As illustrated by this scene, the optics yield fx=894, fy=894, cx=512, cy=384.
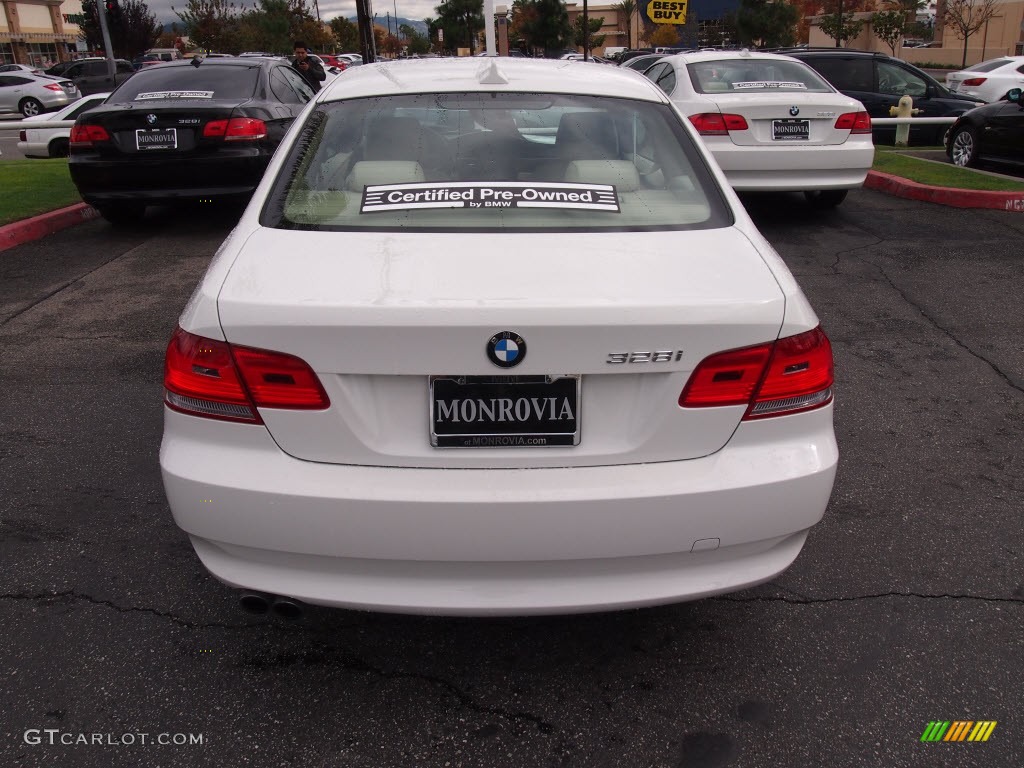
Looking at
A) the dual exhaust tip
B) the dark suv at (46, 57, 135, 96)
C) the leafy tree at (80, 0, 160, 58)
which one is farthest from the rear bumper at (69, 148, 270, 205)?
the leafy tree at (80, 0, 160, 58)

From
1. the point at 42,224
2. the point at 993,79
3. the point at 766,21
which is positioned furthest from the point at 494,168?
the point at 766,21

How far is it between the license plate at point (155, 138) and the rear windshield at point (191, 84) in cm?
45

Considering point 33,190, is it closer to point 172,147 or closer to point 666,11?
point 172,147

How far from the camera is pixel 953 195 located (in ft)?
30.0

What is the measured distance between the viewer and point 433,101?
320 cm

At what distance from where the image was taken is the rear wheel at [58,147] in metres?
14.1

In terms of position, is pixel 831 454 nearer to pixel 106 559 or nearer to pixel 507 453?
pixel 507 453

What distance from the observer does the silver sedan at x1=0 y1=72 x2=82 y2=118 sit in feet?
93.5

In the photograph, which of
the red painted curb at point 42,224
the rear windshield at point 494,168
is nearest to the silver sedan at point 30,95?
the red painted curb at point 42,224

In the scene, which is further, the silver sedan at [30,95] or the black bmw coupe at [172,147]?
the silver sedan at [30,95]

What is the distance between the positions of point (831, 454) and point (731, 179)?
6568mm

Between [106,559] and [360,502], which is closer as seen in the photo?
[360,502]

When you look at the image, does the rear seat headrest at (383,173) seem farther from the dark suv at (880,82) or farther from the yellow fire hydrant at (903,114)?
the dark suv at (880,82)

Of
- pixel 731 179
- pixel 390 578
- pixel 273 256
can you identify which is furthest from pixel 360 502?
pixel 731 179
